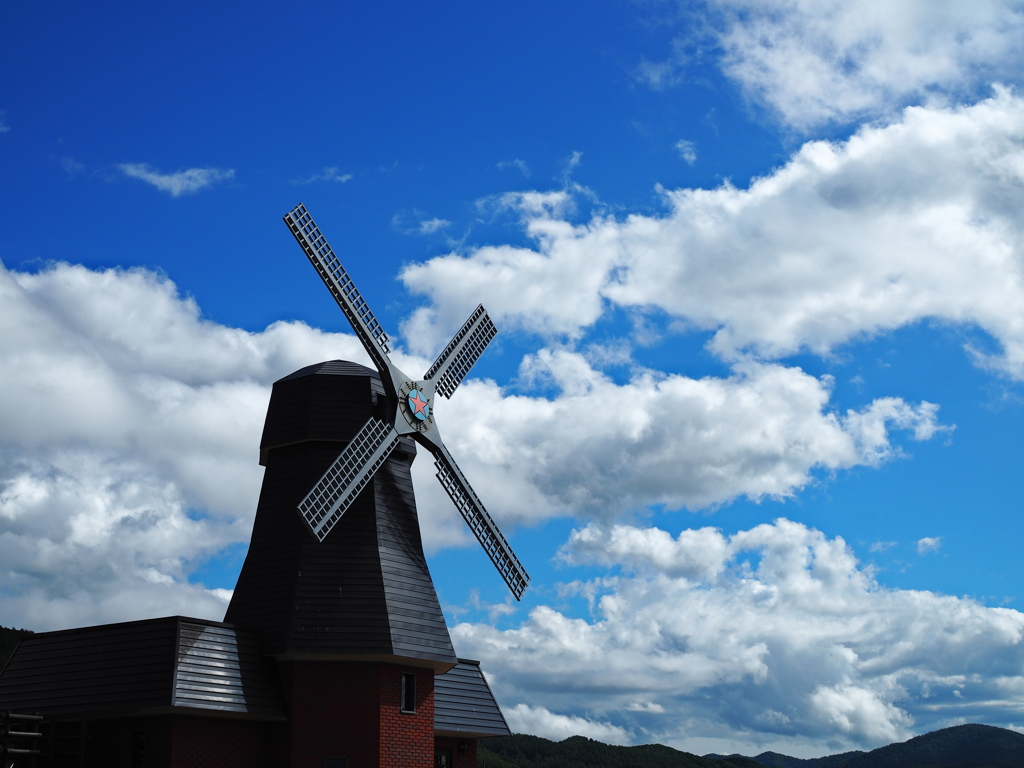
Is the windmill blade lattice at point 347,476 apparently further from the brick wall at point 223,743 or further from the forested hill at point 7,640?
the forested hill at point 7,640

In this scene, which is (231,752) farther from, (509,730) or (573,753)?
(573,753)

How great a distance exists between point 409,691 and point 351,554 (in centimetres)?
350

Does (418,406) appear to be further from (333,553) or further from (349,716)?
(349,716)

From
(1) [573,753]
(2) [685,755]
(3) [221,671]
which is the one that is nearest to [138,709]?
(3) [221,671]

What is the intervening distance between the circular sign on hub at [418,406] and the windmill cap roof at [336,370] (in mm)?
1073

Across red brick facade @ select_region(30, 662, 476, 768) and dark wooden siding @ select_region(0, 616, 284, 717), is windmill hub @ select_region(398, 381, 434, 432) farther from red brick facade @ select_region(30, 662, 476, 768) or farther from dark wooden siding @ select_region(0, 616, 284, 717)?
dark wooden siding @ select_region(0, 616, 284, 717)

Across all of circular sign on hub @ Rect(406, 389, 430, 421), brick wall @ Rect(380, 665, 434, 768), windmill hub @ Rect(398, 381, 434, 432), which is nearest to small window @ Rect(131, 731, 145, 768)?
brick wall @ Rect(380, 665, 434, 768)

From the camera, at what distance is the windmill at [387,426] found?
77.4ft

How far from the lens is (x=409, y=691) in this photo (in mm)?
23750

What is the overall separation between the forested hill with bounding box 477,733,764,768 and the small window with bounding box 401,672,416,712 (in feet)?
442

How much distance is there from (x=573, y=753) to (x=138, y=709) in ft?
511

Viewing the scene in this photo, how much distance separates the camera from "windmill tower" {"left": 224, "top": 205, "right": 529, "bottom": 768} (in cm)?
2259

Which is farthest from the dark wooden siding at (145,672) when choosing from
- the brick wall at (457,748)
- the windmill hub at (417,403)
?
the windmill hub at (417,403)

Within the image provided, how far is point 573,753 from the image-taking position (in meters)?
165
